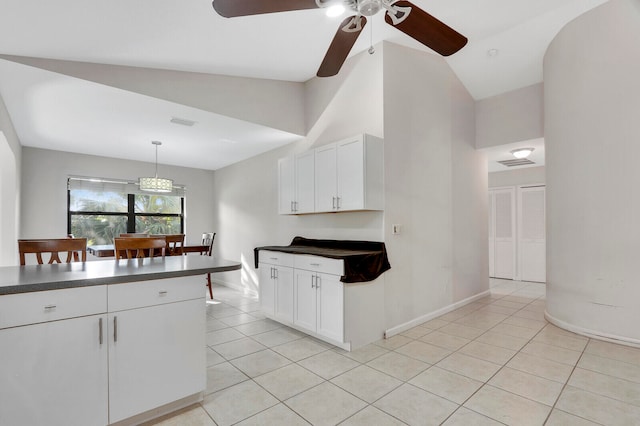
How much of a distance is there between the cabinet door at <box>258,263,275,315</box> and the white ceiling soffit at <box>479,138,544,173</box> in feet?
12.3

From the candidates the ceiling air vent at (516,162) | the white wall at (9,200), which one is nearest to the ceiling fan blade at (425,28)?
the ceiling air vent at (516,162)

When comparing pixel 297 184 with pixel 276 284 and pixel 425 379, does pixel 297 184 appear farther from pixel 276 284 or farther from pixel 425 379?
pixel 425 379

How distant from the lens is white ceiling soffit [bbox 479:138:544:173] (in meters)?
4.46

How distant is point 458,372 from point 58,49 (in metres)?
4.09

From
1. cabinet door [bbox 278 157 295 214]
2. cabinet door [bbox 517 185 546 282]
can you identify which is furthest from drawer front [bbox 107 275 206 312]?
cabinet door [bbox 517 185 546 282]

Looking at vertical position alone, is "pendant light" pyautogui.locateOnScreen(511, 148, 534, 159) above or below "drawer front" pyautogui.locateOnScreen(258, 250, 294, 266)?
above

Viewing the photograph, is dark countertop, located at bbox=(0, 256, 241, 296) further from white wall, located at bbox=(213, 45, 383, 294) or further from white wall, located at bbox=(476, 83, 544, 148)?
white wall, located at bbox=(476, 83, 544, 148)

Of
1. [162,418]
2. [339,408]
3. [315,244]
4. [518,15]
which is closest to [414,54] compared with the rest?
[518,15]

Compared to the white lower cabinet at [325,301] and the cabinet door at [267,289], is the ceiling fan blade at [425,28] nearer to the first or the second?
the white lower cabinet at [325,301]

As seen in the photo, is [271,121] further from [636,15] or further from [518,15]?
[636,15]

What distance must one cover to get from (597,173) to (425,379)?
2.77 meters

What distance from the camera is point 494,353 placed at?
279cm

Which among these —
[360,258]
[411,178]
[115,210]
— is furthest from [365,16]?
[115,210]

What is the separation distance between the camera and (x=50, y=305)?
1.52 metres
